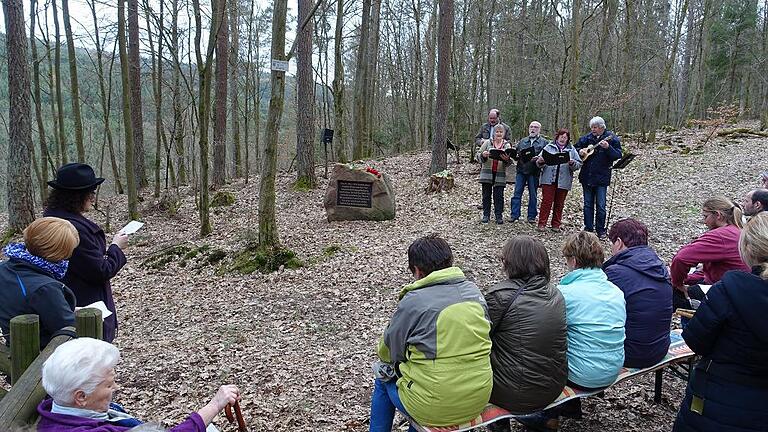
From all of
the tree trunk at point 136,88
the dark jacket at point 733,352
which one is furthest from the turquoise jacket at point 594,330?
the tree trunk at point 136,88

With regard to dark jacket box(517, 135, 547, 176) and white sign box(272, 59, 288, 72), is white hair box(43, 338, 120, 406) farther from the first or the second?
dark jacket box(517, 135, 547, 176)

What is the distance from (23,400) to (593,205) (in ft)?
25.9

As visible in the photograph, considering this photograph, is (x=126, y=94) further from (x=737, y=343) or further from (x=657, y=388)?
(x=737, y=343)

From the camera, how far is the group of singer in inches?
313

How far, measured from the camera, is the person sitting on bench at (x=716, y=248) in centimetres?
385

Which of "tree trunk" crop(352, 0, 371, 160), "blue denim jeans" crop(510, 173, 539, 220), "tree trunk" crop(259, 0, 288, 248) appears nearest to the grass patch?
"tree trunk" crop(259, 0, 288, 248)

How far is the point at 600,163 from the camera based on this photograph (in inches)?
311

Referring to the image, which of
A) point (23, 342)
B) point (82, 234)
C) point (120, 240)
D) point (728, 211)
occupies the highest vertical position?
point (728, 211)

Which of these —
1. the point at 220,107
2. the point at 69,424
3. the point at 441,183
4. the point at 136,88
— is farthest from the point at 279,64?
the point at 136,88

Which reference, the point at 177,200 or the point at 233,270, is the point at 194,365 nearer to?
the point at 233,270

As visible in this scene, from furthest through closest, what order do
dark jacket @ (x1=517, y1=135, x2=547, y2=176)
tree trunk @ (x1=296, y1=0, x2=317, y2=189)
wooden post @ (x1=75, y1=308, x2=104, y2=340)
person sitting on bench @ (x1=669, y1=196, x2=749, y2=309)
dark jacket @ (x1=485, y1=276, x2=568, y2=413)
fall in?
tree trunk @ (x1=296, y1=0, x2=317, y2=189), dark jacket @ (x1=517, y1=135, x2=547, y2=176), person sitting on bench @ (x1=669, y1=196, x2=749, y2=309), dark jacket @ (x1=485, y1=276, x2=568, y2=413), wooden post @ (x1=75, y1=308, x2=104, y2=340)

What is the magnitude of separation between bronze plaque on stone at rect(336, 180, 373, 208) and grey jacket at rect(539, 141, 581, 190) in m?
3.37

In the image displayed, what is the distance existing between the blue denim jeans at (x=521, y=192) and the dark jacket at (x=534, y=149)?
0.10 metres

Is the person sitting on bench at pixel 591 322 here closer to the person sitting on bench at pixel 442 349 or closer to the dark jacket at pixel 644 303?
the dark jacket at pixel 644 303
